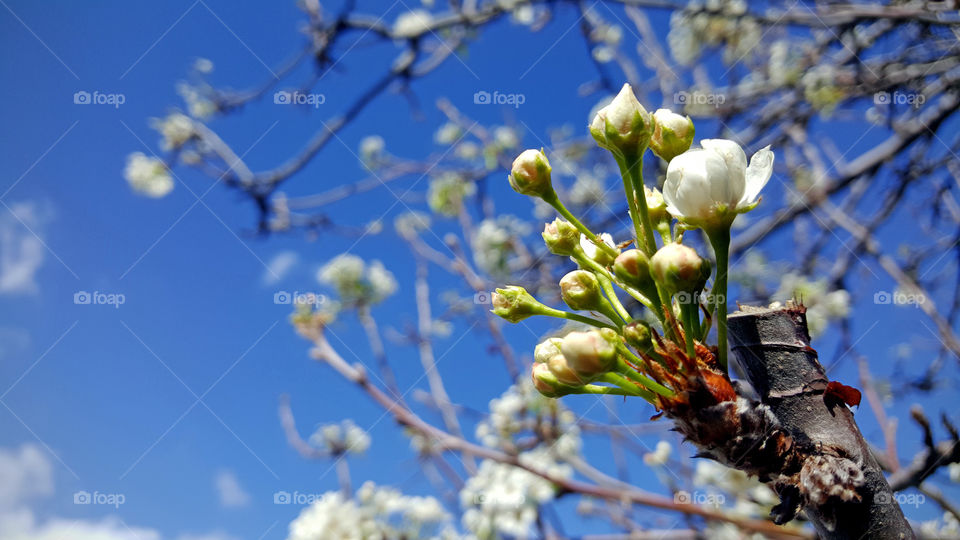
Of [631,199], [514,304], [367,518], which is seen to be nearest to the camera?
[631,199]

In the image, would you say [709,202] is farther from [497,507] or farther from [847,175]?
[497,507]

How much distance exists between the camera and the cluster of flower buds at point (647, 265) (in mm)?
581

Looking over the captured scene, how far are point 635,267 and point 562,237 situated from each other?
0.13 meters

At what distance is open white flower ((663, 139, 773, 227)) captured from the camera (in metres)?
0.63

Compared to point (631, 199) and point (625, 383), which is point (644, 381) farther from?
point (631, 199)

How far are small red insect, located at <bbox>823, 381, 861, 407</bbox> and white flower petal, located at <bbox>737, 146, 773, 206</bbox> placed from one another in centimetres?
22

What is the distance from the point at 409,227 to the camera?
4180 millimetres

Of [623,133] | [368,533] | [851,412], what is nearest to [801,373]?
[851,412]

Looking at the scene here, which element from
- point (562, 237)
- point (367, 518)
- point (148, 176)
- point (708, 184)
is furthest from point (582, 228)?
point (148, 176)

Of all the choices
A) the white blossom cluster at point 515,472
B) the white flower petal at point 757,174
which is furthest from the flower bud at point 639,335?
the white blossom cluster at point 515,472

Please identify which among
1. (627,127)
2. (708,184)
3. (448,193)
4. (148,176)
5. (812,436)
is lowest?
(812,436)

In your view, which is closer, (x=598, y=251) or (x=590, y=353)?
(x=590, y=353)

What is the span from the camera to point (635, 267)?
0.62m

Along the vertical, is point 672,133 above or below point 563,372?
above
